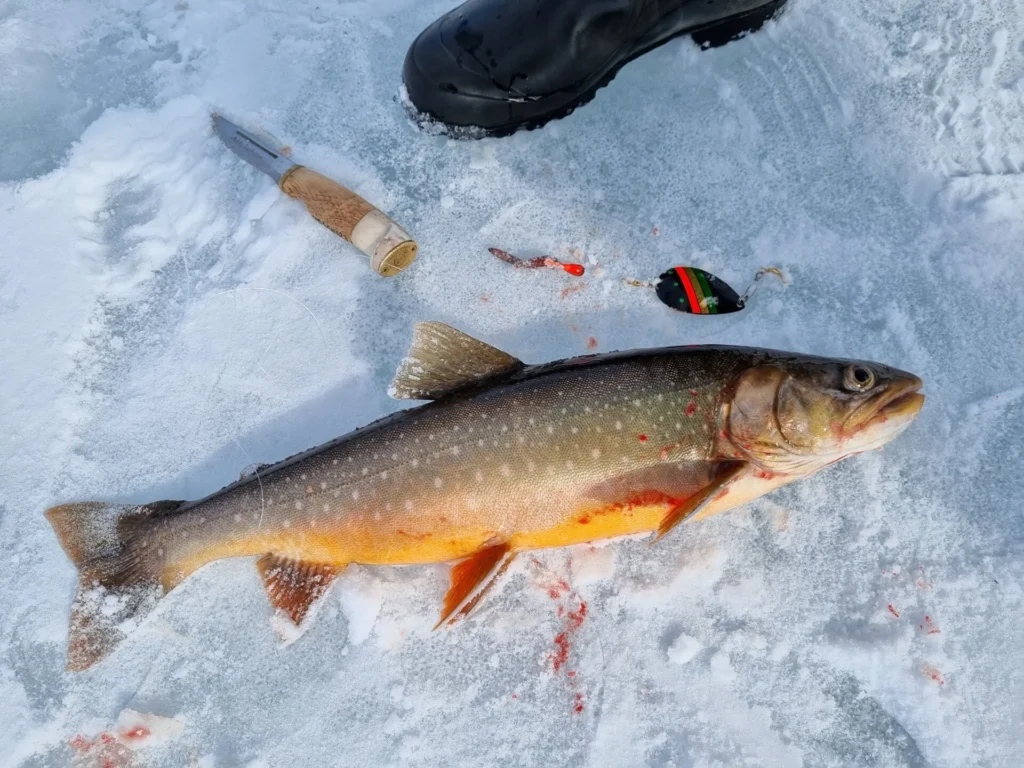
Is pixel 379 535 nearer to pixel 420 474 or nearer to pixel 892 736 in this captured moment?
pixel 420 474

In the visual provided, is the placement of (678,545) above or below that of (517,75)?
below

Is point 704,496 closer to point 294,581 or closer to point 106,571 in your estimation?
point 294,581

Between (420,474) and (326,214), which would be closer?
(420,474)

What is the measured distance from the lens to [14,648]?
9.24 feet

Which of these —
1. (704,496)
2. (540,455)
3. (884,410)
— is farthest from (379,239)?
(884,410)

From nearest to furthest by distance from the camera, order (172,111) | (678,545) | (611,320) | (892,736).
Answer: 1. (892,736)
2. (678,545)
3. (611,320)
4. (172,111)

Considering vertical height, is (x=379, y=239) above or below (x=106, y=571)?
above

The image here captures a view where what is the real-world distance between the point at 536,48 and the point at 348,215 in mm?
1049

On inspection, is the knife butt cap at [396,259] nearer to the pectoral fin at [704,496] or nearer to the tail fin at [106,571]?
the tail fin at [106,571]

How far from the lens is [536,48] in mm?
2850

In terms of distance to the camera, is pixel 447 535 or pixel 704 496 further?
pixel 447 535

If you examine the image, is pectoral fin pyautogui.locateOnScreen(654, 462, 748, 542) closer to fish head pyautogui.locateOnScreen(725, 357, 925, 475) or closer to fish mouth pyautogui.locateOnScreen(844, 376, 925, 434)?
fish head pyautogui.locateOnScreen(725, 357, 925, 475)

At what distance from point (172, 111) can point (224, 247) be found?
77 cm

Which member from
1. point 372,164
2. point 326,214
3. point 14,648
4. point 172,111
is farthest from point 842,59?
point 14,648
